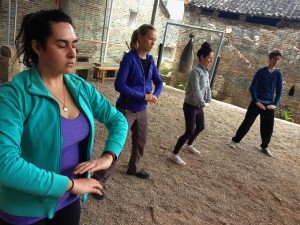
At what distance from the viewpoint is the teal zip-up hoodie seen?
1016 millimetres

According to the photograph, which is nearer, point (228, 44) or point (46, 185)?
point (46, 185)

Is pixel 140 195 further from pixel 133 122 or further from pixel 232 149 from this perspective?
pixel 232 149

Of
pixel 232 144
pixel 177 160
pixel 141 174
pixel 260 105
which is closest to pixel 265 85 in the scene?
pixel 260 105

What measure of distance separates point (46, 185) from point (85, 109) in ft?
1.44

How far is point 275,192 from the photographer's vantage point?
12.9 ft

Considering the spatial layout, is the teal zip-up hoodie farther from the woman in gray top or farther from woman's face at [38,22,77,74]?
the woman in gray top

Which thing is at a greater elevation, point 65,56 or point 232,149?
point 65,56

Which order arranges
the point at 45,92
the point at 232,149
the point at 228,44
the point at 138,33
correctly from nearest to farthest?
the point at 45,92
the point at 138,33
the point at 232,149
the point at 228,44

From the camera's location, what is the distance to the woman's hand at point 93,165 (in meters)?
1.21

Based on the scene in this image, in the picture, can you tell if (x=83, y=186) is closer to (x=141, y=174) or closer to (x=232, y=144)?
(x=141, y=174)

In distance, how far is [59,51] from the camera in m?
1.22

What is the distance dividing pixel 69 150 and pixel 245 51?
49.9 feet

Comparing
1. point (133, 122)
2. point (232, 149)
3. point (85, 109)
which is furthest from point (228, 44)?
point (85, 109)

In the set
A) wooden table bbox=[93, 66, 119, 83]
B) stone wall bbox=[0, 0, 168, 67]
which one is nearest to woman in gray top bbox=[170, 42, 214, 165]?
wooden table bbox=[93, 66, 119, 83]
